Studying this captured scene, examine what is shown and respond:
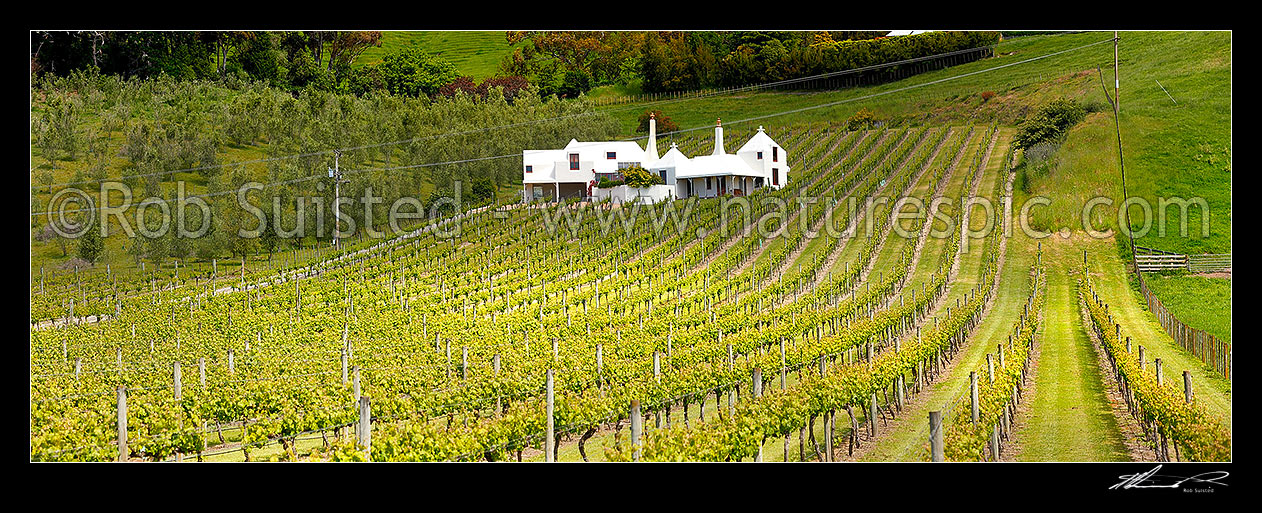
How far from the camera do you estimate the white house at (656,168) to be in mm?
45375

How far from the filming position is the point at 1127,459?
491 inches

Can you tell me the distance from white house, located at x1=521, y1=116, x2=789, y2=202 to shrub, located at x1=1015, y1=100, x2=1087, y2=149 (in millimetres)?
10092

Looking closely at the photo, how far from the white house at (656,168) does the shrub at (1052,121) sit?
33.1 feet

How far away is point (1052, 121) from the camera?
1679 inches

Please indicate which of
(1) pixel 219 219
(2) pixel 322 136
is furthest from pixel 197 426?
(2) pixel 322 136

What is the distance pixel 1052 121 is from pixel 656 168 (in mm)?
15824

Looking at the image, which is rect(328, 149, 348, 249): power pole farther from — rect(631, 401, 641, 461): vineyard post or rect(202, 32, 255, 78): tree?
rect(631, 401, 641, 461): vineyard post

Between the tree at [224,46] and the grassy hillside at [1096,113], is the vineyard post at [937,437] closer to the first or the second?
the grassy hillside at [1096,113]

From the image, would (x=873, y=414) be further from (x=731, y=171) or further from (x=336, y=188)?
(x=731, y=171)

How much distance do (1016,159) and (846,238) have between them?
12.9 metres

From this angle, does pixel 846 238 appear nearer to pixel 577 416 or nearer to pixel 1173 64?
pixel 1173 64
